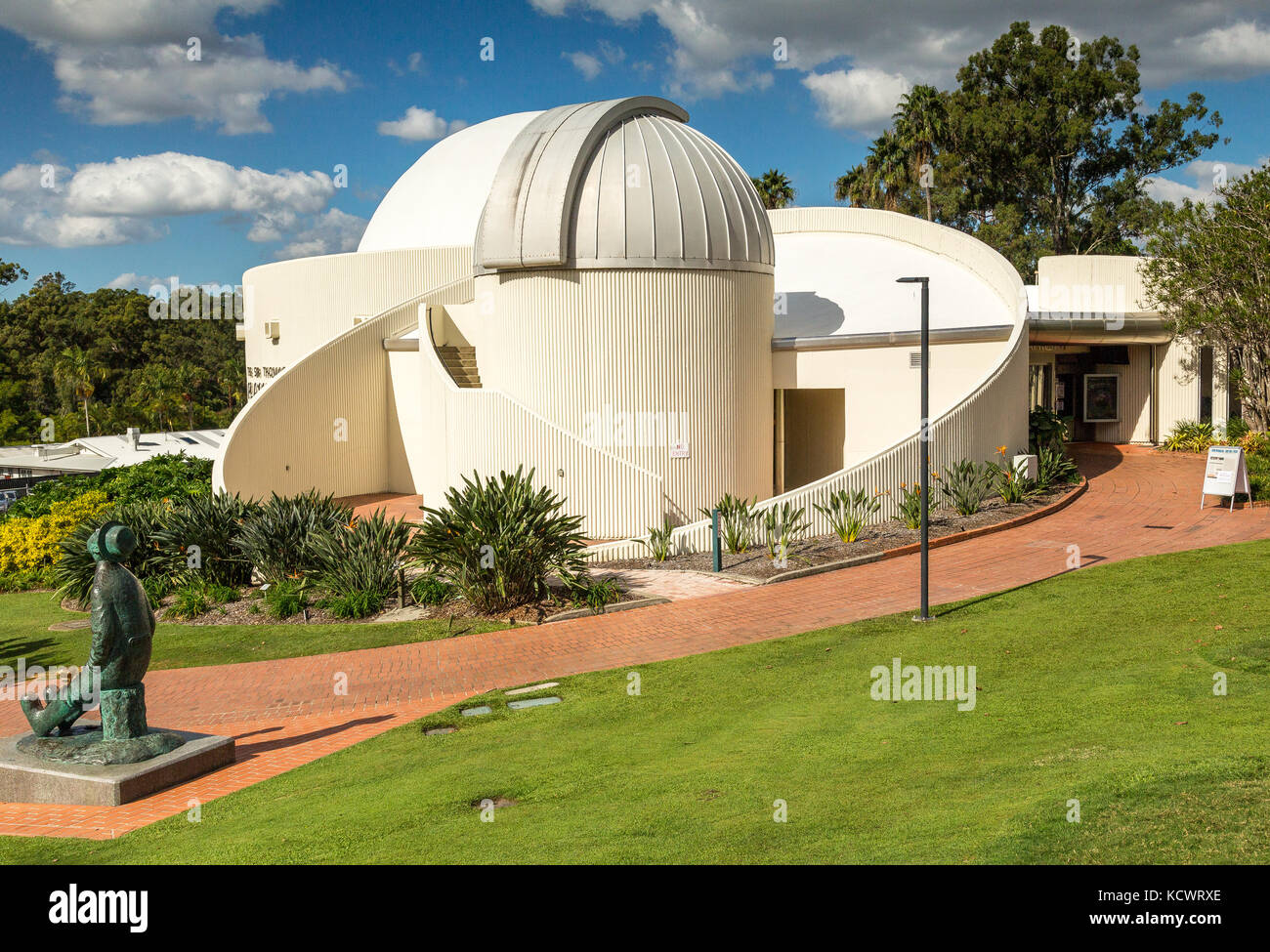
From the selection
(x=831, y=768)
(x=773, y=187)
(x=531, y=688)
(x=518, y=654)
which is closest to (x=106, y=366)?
(x=773, y=187)

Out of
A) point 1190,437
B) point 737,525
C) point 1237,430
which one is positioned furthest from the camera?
point 1190,437

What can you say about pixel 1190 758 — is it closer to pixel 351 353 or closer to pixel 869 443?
pixel 869 443

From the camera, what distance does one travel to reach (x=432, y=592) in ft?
44.9

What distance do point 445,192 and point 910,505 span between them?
53.8ft

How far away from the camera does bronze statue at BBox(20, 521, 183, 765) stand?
771cm

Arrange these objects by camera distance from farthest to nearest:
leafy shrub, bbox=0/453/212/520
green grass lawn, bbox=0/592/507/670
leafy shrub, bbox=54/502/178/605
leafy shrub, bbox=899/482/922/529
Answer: leafy shrub, bbox=0/453/212/520 → leafy shrub, bbox=899/482/922/529 → leafy shrub, bbox=54/502/178/605 → green grass lawn, bbox=0/592/507/670

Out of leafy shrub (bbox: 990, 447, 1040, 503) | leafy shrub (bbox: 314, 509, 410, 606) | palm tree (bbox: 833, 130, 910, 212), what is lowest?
leafy shrub (bbox: 314, 509, 410, 606)

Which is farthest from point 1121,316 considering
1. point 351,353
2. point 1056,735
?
point 1056,735

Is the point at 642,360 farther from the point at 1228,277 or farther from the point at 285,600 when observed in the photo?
the point at 1228,277

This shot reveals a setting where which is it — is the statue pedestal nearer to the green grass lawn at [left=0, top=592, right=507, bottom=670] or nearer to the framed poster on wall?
the green grass lawn at [left=0, top=592, right=507, bottom=670]

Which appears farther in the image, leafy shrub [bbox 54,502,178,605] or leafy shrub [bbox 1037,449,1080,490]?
leafy shrub [bbox 1037,449,1080,490]

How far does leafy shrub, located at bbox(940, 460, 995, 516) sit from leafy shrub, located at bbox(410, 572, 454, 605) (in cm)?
852

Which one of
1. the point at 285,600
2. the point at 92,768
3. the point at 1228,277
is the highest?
the point at 1228,277

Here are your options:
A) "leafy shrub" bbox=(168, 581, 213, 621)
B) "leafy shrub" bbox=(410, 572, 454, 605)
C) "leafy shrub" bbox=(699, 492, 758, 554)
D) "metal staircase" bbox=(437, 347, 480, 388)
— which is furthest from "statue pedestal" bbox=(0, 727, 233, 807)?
"metal staircase" bbox=(437, 347, 480, 388)
